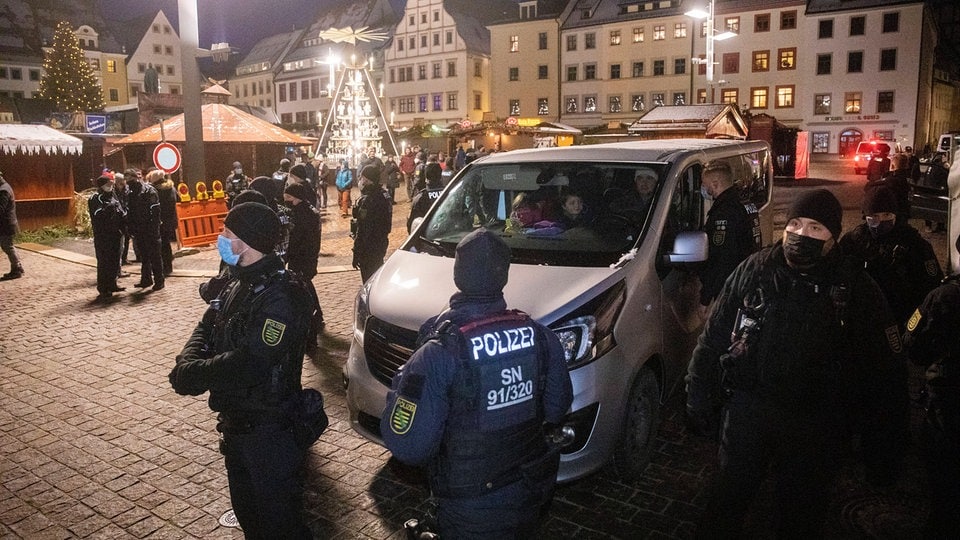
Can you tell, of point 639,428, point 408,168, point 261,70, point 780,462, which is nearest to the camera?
point 780,462

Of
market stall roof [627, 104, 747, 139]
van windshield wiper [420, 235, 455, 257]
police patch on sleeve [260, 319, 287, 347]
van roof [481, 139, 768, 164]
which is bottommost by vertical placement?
police patch on sleeve [260, 319, 287, 347]

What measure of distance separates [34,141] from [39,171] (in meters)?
0.87

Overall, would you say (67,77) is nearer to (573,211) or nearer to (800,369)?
(573,211)

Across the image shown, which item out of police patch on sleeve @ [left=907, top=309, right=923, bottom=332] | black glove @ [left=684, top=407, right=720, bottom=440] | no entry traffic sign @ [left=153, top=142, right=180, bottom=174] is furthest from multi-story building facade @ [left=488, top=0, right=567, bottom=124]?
black glove @ [left=684, top=407, right=720, bottom=440]

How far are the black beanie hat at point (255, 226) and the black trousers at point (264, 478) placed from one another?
2.76ft

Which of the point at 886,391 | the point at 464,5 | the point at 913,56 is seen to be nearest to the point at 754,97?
the point at 913,56

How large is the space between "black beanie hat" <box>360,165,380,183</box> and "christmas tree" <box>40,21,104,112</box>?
54255 millimetres

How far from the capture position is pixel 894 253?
537 centimetres

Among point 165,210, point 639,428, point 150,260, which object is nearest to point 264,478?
point 639,428

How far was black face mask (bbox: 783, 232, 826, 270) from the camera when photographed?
9.98ft

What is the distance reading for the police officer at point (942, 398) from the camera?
321 cm

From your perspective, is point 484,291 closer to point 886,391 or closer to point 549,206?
point 886,391

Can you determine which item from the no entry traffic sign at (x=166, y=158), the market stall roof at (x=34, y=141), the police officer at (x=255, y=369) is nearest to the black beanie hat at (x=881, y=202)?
the police officer at (x=255, y=369)

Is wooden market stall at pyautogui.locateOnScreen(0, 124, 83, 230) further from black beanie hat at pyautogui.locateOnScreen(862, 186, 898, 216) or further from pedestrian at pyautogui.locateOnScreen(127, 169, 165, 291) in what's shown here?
black beanie hat at pyautogui.locateOnScreen(862, 186, 898, 216)
